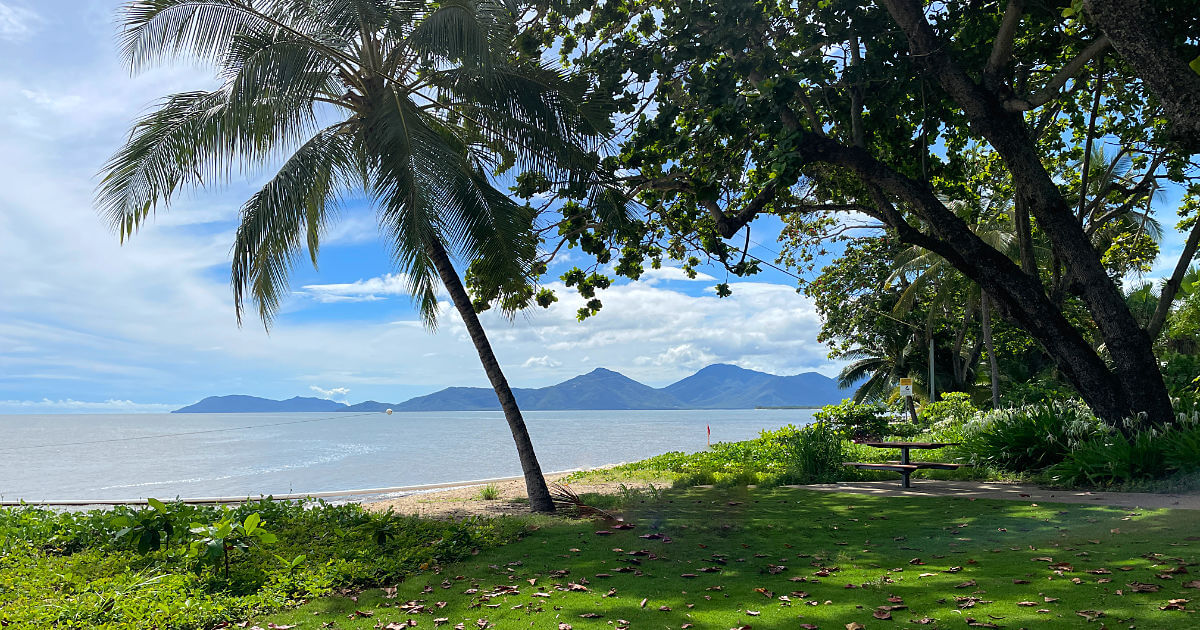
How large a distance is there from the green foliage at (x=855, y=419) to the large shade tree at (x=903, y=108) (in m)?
7.64

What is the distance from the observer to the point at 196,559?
641 cm

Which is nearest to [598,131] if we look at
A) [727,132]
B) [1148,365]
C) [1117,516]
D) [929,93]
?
[727,132]

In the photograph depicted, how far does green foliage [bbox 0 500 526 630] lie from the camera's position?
5.31 meters

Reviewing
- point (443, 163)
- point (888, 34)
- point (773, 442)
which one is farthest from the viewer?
point (773, 442)

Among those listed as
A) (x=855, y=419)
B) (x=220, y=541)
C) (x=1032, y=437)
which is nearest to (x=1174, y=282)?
(x=1032, y=437)

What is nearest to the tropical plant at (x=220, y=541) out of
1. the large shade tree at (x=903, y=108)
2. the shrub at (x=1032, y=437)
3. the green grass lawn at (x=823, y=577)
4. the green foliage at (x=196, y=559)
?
the green foliage at (x=196, y=559)

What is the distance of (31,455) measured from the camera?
45812 mm

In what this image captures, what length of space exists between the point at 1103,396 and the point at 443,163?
34.5ft

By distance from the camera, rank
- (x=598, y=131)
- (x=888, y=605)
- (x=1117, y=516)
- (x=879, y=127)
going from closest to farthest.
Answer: (x=888, y=605) < (x=1117, y=516) < (x=598, y=131) < (x=879, y=127)

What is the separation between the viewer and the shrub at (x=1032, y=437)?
11.7m

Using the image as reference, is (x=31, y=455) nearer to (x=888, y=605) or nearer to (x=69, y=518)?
(x=69, y=518)

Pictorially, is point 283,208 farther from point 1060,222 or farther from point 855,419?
point 855,419

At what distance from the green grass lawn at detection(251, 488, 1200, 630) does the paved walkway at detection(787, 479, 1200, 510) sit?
708 mm

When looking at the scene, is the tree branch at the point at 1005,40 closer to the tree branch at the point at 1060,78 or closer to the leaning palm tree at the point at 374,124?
the tree branch at the point at 1060,78
